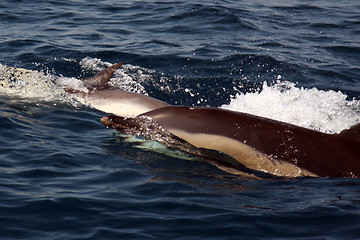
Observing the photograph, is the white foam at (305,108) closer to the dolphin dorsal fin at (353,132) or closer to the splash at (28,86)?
the dolphin dorsal fin at (353,132)

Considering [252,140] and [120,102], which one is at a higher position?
[252,140]

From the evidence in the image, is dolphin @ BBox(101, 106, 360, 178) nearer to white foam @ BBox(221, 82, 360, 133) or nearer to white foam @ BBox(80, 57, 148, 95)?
white foam @ BBox(221, 82, 360, 133)

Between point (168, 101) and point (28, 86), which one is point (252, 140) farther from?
point (28, 86)

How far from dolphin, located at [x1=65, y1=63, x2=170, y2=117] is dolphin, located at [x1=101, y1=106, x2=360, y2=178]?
1665 mm

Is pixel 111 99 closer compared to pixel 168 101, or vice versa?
pixel 111 99

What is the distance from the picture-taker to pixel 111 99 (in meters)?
9.29

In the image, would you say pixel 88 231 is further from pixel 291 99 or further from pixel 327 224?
pixel 291 99

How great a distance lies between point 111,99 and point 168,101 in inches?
Answer: 51.9

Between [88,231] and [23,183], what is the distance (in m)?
1.46

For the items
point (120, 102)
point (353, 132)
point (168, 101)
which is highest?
point (353, 132)

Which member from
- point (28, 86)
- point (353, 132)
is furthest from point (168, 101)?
point (353, 132)

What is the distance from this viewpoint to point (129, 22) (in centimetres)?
1547

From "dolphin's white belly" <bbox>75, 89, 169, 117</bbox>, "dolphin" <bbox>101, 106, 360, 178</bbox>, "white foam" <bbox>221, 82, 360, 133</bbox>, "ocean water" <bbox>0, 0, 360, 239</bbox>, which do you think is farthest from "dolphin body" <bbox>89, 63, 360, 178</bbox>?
"white foam" <bbox>221, 82, 360, 133</bbox>

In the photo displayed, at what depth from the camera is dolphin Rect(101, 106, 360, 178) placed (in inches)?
245
